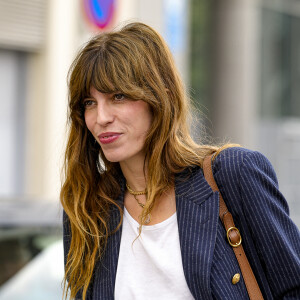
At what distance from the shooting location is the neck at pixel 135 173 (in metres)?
2.64

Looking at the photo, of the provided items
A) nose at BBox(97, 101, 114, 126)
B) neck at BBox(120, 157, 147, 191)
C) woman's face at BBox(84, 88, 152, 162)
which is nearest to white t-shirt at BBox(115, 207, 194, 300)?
neck at BBox(120, 157, 147, 191)

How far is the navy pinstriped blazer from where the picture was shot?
236cm

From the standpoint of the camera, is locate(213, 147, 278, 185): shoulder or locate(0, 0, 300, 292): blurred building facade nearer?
locate(213, 147, 278, 185): shoulder

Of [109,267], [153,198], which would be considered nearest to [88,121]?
[153,198]

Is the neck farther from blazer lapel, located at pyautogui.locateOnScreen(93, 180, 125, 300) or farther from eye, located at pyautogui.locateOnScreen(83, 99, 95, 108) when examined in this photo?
eye, located at pyautogui.locateOnScreen(83, 99, 95, 108)

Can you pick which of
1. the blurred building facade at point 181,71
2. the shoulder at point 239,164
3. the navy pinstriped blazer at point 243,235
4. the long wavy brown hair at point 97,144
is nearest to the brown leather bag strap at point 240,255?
the navy pinstriped blazer at point 243,235

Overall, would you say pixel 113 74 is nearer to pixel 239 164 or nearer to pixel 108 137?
pixel 108 137

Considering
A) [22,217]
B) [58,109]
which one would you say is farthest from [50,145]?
[22,217]

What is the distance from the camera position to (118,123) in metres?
2.50

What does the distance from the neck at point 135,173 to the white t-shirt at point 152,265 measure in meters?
0.15

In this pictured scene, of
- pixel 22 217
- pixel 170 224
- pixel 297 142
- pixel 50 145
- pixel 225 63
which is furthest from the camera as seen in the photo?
pixel 297 142

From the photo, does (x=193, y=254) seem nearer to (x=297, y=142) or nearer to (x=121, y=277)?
(x=121, y=277)

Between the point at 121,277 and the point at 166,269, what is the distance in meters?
0.19

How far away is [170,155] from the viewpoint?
→ 2580 mm
